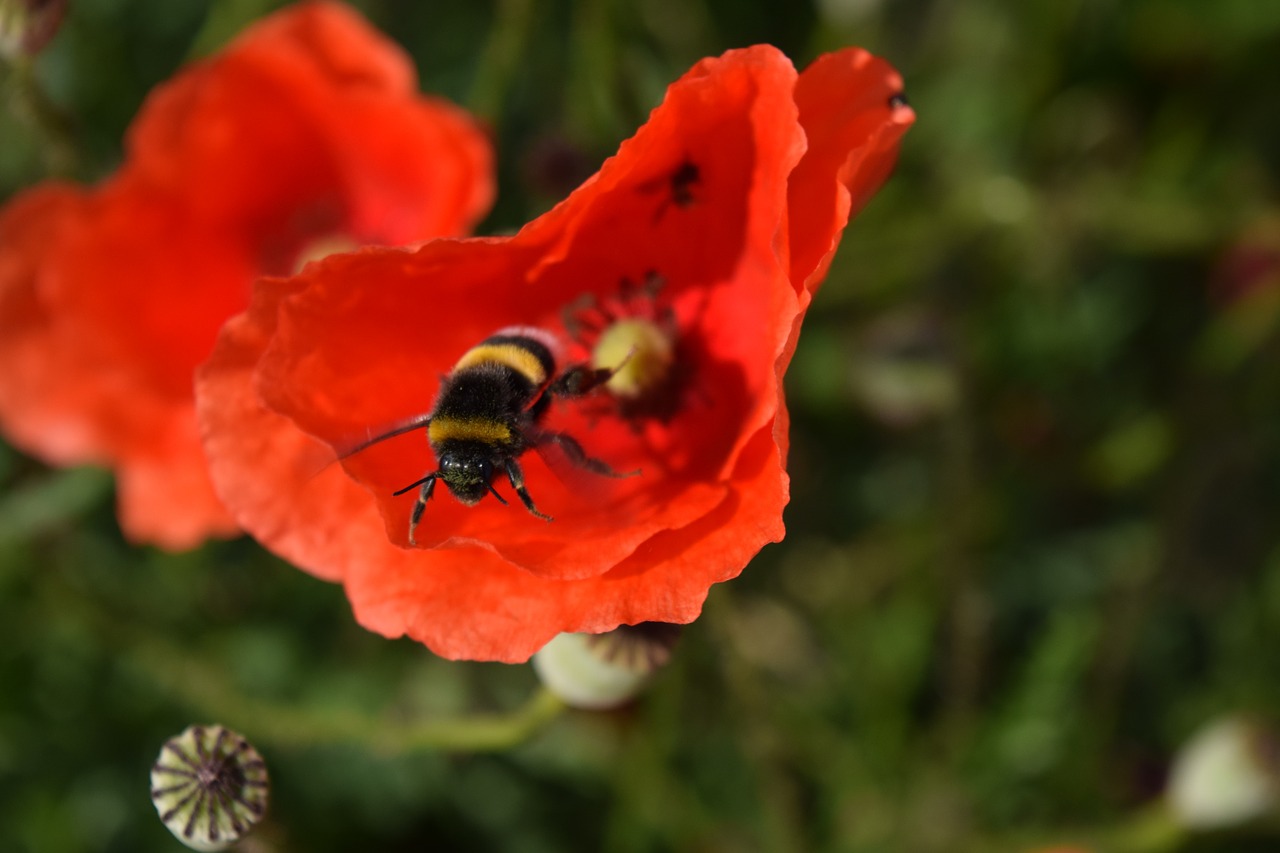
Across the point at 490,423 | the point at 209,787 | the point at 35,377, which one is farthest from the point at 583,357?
the point at 35,377

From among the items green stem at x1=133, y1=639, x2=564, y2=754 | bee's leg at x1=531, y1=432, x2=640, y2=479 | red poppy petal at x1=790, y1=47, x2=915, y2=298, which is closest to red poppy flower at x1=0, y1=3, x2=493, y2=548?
green stem at x1=133, y1=639, x2=564, y2=754

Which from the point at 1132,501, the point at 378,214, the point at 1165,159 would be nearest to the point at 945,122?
the point at 1165,159

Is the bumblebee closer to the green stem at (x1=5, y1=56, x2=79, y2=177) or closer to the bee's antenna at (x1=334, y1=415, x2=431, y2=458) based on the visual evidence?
the bee's antenna at (x1=334, y1=415, x2=431, y2=458)

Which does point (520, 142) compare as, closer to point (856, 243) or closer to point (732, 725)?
point (856, 243)

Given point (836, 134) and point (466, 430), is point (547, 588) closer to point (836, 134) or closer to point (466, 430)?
point (466, 430)

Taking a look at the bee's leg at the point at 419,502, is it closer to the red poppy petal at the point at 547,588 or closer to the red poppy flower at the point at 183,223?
the red poppy petal at the point at 547,588
